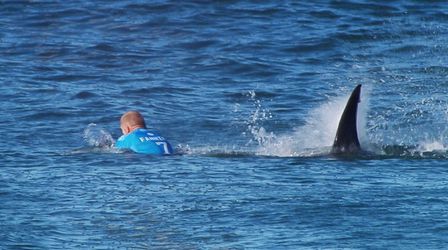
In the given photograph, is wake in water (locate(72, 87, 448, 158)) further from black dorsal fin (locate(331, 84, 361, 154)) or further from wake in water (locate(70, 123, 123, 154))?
black dorsal fin (locate(331, 84, 361, 154))

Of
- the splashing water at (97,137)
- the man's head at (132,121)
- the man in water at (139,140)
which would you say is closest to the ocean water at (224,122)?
the splashing water at (97,137)

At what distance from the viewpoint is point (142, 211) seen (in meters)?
11.8

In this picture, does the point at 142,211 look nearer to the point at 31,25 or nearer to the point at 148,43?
the point at 148,43

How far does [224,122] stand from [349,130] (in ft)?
12.7

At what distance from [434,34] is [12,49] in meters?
7.56

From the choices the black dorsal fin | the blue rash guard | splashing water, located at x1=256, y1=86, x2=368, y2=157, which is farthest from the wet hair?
the black dorsal fin

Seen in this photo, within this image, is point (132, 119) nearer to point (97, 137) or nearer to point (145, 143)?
point (145, 143)

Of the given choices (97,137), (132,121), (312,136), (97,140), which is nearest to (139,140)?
(132,121)

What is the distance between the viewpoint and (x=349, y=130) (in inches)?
568

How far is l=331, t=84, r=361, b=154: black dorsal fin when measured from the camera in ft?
46.8

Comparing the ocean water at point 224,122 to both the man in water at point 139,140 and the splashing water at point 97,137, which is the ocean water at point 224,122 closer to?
the splashing water at point 97,137

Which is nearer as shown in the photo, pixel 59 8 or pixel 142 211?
pixel 142 211

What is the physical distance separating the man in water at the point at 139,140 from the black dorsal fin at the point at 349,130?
1883 millimetres

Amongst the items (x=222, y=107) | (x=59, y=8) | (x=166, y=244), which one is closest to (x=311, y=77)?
(x=222, y=107)
